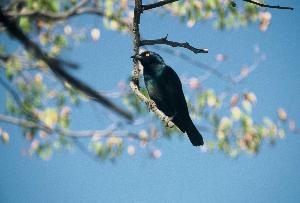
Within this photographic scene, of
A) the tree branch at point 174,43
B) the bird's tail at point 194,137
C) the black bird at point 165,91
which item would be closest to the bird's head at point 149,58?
the black bird at point 165,91

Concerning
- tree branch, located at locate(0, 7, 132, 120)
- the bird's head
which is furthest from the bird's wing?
tree branch, located at locate(0, 7, 132, 120)

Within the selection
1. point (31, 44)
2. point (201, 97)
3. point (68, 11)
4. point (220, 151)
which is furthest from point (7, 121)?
point (31, 44)

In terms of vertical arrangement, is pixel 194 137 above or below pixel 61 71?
below

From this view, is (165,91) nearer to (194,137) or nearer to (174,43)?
(194,137)

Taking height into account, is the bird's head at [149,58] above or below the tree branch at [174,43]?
below

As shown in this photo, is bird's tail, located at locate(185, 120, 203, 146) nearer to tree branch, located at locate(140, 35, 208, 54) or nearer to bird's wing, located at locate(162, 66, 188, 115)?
bird's wing, located at locate(162, 66, 188, 115)

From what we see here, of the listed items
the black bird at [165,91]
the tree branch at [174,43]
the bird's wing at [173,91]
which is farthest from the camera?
the bird's wing at [173,91]

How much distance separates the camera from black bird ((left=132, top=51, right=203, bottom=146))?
451 cm

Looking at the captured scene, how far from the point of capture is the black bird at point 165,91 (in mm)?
4512

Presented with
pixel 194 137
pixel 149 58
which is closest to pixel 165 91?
pixel 149 58

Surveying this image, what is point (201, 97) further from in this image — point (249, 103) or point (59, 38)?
point (59, 38)

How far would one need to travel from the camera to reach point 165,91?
4.60 metres

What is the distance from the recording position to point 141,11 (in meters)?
2.78

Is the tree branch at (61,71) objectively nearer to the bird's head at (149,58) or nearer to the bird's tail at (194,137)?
the bird's tail at (194,137)
